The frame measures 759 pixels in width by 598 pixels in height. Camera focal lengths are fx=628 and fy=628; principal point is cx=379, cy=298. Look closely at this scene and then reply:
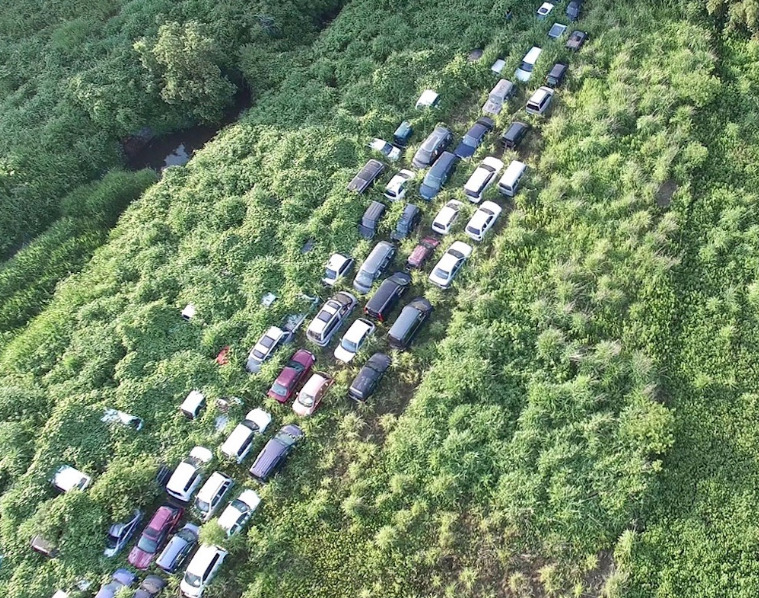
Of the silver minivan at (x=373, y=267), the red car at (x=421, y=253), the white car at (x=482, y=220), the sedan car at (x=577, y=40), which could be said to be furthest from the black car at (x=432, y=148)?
the sedan car at (x=577, y=40)

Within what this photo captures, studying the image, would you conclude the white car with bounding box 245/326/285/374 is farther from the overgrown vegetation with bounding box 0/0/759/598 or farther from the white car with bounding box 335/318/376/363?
the white car with bounding box 335/318/376/363

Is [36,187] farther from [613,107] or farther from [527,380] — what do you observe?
[613,107]

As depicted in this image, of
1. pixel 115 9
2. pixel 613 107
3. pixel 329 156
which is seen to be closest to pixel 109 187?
pixel 329 156

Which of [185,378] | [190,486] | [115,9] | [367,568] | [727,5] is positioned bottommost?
[367,568]

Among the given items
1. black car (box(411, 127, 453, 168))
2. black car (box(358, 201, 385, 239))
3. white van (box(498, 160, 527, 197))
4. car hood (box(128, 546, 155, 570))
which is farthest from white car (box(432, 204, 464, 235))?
car hood (box(128, 546, 155, 570))

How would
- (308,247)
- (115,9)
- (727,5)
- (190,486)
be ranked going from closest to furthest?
(190,486) → (308,247) → (727,5) → (115,9)
